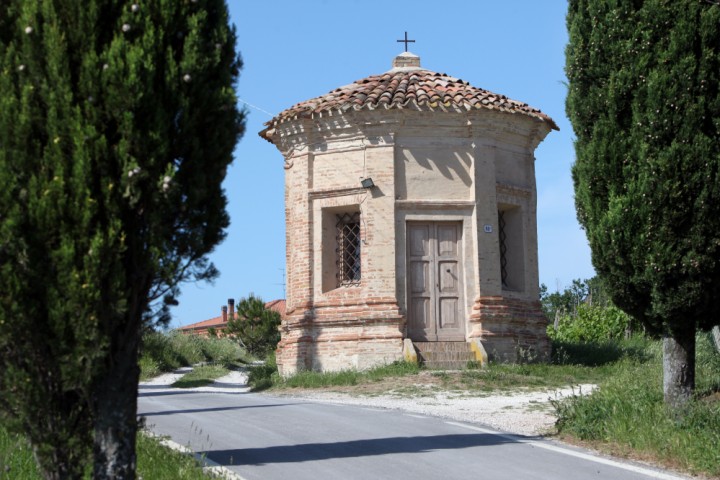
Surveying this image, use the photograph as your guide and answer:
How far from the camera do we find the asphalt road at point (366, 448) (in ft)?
26.7

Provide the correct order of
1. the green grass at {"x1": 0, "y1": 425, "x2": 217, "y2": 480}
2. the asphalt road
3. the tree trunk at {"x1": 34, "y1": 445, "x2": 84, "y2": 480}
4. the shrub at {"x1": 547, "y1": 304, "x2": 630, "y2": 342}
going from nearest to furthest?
the tree trunk at {"x1": 34, "y1": 445, "x2": 84, "y2": 480}, the green grass at {"x1": 0, "y1": 425, "x2": 217, "y2": 480}, the asphalt road, the shrub at {"x1": 547, "y1": 304, "x2": 630, "y2": 342}

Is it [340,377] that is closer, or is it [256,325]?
[340,377]

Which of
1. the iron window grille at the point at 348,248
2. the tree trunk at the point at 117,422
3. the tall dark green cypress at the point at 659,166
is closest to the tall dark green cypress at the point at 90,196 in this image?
the tree trunk at the point at 117,422

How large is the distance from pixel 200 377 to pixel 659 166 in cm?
1901

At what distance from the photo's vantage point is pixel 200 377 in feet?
86.2

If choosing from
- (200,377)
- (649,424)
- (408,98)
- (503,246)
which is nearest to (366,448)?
(649,424)

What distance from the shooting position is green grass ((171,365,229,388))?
75.8 feet

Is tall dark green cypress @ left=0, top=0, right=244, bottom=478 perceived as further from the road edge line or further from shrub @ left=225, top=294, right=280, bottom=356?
shrub @ left=225, top=294, right=280, bottom=356

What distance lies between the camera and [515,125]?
20062mm

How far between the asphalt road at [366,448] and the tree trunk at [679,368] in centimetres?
164

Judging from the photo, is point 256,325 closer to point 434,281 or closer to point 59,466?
point 434,281

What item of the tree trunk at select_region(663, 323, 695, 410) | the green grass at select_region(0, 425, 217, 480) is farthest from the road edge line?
the green grass at select_region(0, 425, 217, 480)

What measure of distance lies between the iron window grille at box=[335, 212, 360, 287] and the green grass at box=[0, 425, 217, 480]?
35.8 feet

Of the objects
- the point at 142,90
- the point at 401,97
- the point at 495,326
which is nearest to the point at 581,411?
the point at 142,90
